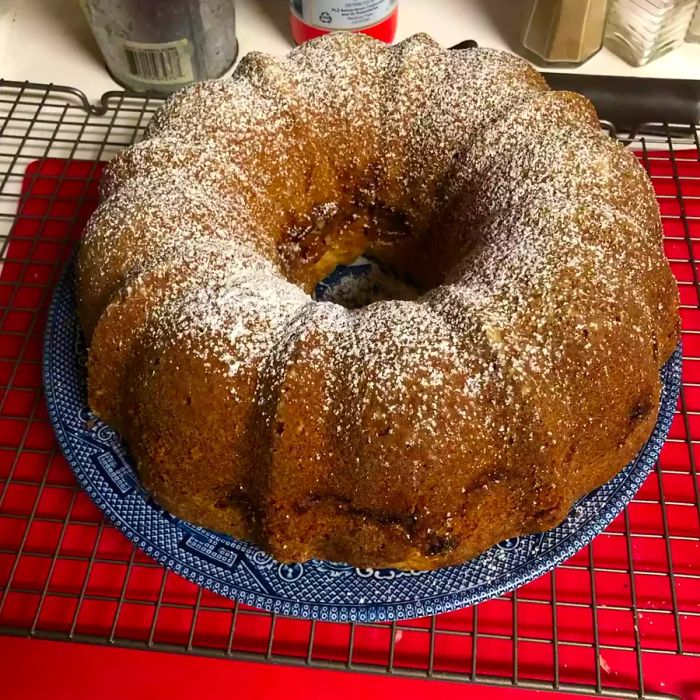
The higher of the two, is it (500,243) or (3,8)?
(500,243)

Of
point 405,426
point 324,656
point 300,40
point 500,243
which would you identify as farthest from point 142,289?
point 300,40

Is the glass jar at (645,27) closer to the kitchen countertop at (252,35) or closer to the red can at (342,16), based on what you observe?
the kitchen countertop at (252,35)

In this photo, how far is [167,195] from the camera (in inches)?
47.9

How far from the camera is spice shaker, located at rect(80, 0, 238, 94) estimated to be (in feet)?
5.49

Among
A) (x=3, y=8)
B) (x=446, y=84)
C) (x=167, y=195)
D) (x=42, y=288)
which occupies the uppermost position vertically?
(x=446, y=84)

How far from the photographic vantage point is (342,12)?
1.83 metres

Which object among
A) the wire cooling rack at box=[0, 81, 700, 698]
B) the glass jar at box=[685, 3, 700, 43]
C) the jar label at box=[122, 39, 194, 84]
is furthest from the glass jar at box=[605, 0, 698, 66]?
the jar label at box=[122, 39, 194, 84]

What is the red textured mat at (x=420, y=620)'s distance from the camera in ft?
3.91

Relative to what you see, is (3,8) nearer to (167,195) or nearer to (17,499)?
(167,195)

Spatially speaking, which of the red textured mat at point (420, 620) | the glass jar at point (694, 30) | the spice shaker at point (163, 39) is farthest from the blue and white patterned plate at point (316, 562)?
the glass jar at point (694, 30)

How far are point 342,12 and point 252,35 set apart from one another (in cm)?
36

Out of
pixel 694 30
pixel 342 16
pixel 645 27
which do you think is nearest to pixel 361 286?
pixel 342 16

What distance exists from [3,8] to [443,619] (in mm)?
2079

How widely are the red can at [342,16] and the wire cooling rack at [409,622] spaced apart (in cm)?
106
